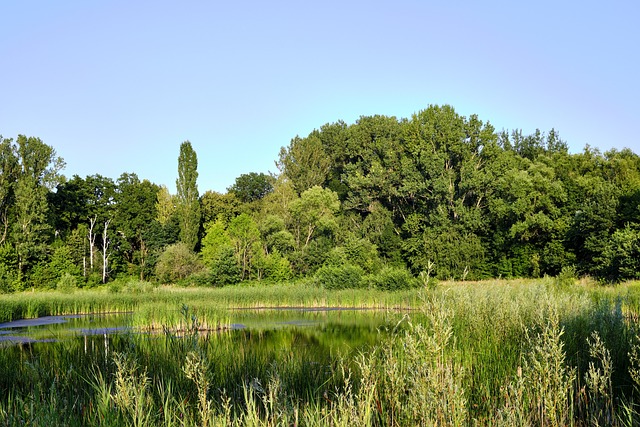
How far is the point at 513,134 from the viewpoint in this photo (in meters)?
68.6

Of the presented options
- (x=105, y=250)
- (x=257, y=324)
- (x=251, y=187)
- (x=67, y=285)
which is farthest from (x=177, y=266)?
(x=257, y=324)

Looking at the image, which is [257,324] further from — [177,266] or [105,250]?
[105,250]

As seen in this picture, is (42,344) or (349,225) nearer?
(42,344)

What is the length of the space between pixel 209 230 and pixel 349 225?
1234cm

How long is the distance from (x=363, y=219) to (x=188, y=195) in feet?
53.0

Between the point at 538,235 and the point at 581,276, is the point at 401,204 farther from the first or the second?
the point at 581,276

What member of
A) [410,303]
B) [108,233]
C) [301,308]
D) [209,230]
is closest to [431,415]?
[410,303]

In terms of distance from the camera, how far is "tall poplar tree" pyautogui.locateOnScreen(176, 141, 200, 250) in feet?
162

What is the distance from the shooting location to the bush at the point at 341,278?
3672cm

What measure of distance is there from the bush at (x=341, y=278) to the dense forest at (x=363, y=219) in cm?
11

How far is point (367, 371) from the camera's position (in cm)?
367

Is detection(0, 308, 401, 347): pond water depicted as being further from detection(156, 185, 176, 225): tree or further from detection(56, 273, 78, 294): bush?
detection(156, 185, 176, 225): tree

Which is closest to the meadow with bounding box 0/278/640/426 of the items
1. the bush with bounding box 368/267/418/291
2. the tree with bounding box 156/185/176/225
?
the bush with bounding box 368/267/418/291

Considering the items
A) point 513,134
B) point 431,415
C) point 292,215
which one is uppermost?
point 513,134
